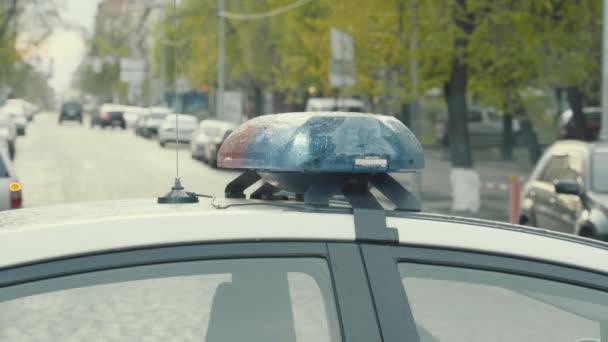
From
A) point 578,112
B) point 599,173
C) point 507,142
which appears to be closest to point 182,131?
point 507,142

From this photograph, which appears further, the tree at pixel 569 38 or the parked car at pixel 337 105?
the parked car at pixel 337 105

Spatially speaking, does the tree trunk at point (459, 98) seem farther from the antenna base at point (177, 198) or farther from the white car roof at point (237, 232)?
the white car roof at point (237, 232)

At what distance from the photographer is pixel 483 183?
101 ft

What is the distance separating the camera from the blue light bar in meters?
2.76

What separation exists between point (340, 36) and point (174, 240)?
25998mm

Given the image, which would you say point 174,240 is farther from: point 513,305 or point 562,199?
point 562,199

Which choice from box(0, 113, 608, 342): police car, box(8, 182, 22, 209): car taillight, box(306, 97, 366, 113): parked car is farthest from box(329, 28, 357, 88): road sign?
box(0, 113, 608, 342): police car

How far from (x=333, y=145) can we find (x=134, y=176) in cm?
3091

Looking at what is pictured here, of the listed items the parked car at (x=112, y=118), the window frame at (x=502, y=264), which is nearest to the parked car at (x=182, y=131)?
the parked car at (x=112, y=118)

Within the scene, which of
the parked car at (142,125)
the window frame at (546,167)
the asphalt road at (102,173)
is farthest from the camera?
the parked car at (142,125)

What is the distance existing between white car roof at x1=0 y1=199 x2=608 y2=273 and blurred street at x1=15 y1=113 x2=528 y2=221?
18.0 metres

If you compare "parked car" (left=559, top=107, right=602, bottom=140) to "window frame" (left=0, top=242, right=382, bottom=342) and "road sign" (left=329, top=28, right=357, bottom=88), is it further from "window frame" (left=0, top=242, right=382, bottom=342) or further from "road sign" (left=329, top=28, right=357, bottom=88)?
"window frame" (left=0, top=242, right=382, bottom=342)

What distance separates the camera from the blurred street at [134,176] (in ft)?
81.9

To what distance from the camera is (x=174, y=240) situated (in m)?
2.41
